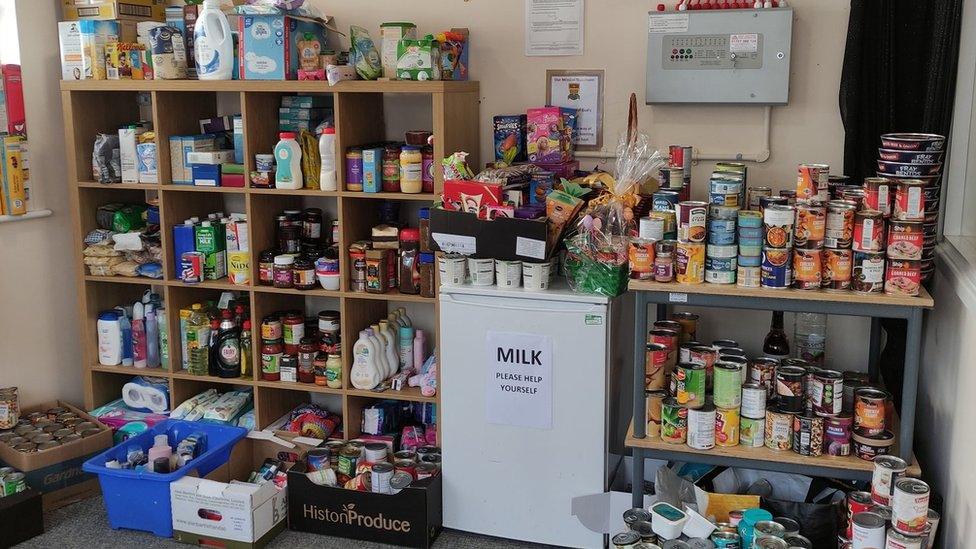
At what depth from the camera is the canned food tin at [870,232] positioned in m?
2.35

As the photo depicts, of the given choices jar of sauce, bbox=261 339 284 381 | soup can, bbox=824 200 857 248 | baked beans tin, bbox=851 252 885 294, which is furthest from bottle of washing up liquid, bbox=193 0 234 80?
baked beans tin, bbox=851 252 885 294

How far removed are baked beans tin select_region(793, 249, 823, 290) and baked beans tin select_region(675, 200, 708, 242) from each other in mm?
244

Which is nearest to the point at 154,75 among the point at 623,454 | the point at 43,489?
the point at 43,489

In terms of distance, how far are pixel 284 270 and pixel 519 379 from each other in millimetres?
1033

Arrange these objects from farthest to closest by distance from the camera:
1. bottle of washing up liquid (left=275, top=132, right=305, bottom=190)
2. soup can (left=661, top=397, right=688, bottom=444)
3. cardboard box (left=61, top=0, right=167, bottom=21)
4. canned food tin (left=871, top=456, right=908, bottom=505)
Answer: cardboard box (left=61, top=0, right=167, bottom=21) → bottle of washing up liquid (left=275, top=132, right=305, bottom=190) → soup can (left=661, top=397, right=688, bottom=444) → canned food tin (left=871, top=456, right=908, bottom=505)

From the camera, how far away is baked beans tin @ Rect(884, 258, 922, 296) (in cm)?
233

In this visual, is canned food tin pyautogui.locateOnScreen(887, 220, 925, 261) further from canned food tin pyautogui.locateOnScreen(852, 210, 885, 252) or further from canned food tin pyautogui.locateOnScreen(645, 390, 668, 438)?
canned food tin pyautogui.locateOnScreen(645, 390, 668, 438)

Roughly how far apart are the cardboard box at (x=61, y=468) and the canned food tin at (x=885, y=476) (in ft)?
8.45

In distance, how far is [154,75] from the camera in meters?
3.39

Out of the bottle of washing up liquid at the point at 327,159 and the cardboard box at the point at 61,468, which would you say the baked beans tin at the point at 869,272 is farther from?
the cardboard box at the point at 61,468

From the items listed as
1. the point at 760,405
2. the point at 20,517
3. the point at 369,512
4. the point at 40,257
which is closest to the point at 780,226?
the point at 760,405

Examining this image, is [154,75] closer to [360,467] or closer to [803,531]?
[360,467]

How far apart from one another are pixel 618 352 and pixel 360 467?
927 mm

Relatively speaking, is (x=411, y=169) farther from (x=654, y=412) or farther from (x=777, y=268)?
(x=777, y=268)
